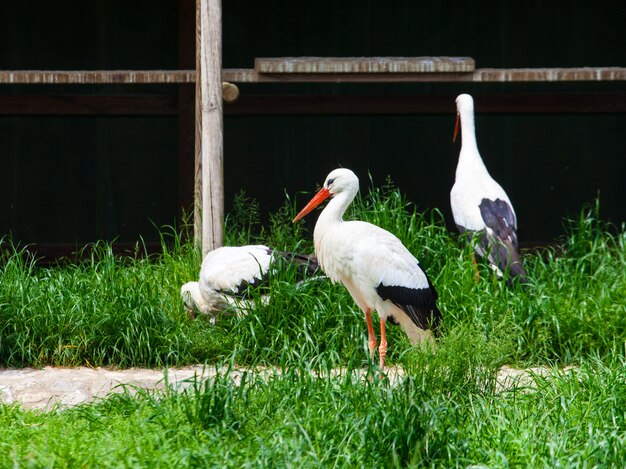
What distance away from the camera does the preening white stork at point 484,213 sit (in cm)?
603

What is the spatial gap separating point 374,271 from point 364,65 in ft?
5.50

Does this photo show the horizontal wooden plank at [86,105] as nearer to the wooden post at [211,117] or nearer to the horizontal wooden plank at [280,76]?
the horizontal wooden plank at [280,76]

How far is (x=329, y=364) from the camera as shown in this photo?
418 cm

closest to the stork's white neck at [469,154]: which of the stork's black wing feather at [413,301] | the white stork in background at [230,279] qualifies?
the white stork in background at [230,279]

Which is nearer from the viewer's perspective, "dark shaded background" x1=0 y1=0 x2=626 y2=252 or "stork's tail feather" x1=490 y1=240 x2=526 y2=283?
"stork's tail feather" x1=490 y1=240 x2=526 y2=283

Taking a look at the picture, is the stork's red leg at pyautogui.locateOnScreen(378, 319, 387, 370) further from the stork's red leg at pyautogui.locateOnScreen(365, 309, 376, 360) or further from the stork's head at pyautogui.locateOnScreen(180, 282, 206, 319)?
the stork's head at pyautogui.locateOnScreen(180, 282, 206, 319)

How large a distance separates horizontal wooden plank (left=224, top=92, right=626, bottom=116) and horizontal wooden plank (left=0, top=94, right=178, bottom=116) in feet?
1.72

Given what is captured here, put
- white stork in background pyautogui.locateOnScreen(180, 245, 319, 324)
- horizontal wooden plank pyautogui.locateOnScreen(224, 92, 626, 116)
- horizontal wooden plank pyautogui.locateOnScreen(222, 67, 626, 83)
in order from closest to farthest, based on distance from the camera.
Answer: white stork in background pyautogui.locateOnScreen(180, 245, 319, 324)
horizontal wooden plank pyautogui.locateOnScreen(222, 67, 626, 83)
horizontal wooden plank pyautogui.locateOnScreen(224, 92, 626, 116)

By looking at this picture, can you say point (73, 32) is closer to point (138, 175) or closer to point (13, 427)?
point (138, 175)

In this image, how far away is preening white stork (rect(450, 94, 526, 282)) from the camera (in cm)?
603

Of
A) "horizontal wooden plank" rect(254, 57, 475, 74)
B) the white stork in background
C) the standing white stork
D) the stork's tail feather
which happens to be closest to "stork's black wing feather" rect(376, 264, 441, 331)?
the standing white stork

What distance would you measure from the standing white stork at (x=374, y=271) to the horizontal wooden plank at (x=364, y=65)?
3.71 ft

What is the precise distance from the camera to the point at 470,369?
14.1 feet

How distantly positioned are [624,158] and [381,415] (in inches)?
209
